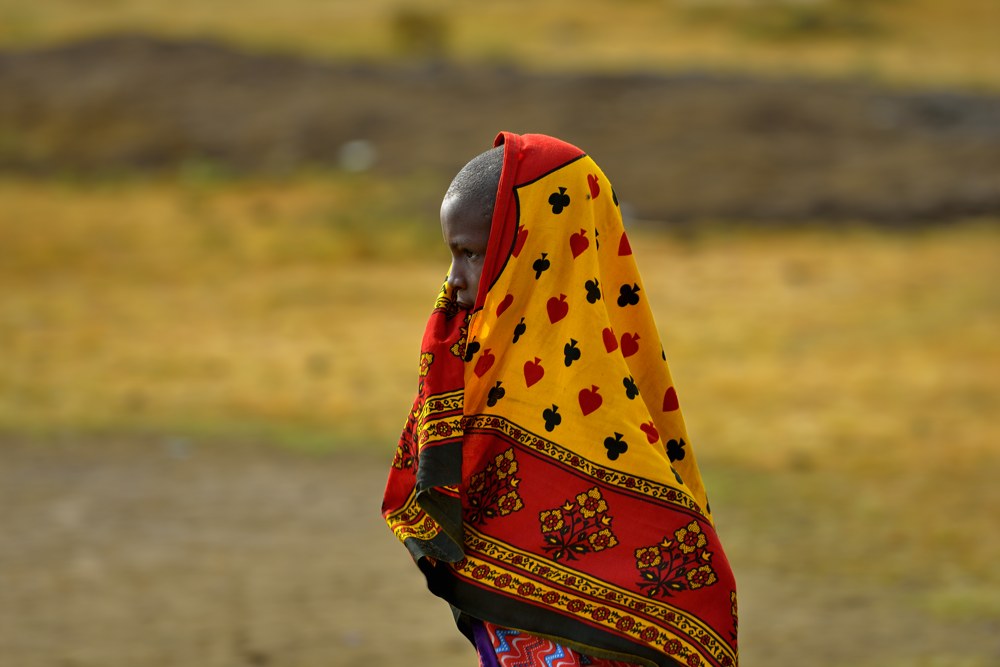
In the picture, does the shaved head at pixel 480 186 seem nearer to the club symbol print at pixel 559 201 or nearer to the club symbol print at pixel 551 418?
the club symbol print at pixel 559 201

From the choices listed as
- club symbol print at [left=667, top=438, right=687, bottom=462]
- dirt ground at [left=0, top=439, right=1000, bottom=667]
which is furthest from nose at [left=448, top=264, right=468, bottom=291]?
dirt ground at [left=0, top=439, right=1000, bottom=667]

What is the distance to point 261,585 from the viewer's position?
19.3 ft

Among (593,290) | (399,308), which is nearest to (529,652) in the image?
(593,290)

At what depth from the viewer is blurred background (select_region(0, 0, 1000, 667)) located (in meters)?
5.79

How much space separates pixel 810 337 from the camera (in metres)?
10.4

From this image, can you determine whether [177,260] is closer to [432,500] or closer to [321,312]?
[321,312]

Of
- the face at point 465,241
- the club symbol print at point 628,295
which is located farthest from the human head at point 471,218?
the club symbol print at point 628,295

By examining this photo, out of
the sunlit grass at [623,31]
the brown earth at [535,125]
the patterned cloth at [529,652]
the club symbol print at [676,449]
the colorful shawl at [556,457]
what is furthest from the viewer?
the sunlit grass at [623,31]

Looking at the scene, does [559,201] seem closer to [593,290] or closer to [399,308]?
[593,290]

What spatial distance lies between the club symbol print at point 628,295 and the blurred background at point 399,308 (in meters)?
3.01

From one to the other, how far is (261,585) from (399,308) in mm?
5823

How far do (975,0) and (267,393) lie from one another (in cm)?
2308

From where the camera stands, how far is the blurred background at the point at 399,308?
5.79 m

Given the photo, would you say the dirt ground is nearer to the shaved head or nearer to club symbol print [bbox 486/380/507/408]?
club symbol print [bbox 486/380/507/408]
